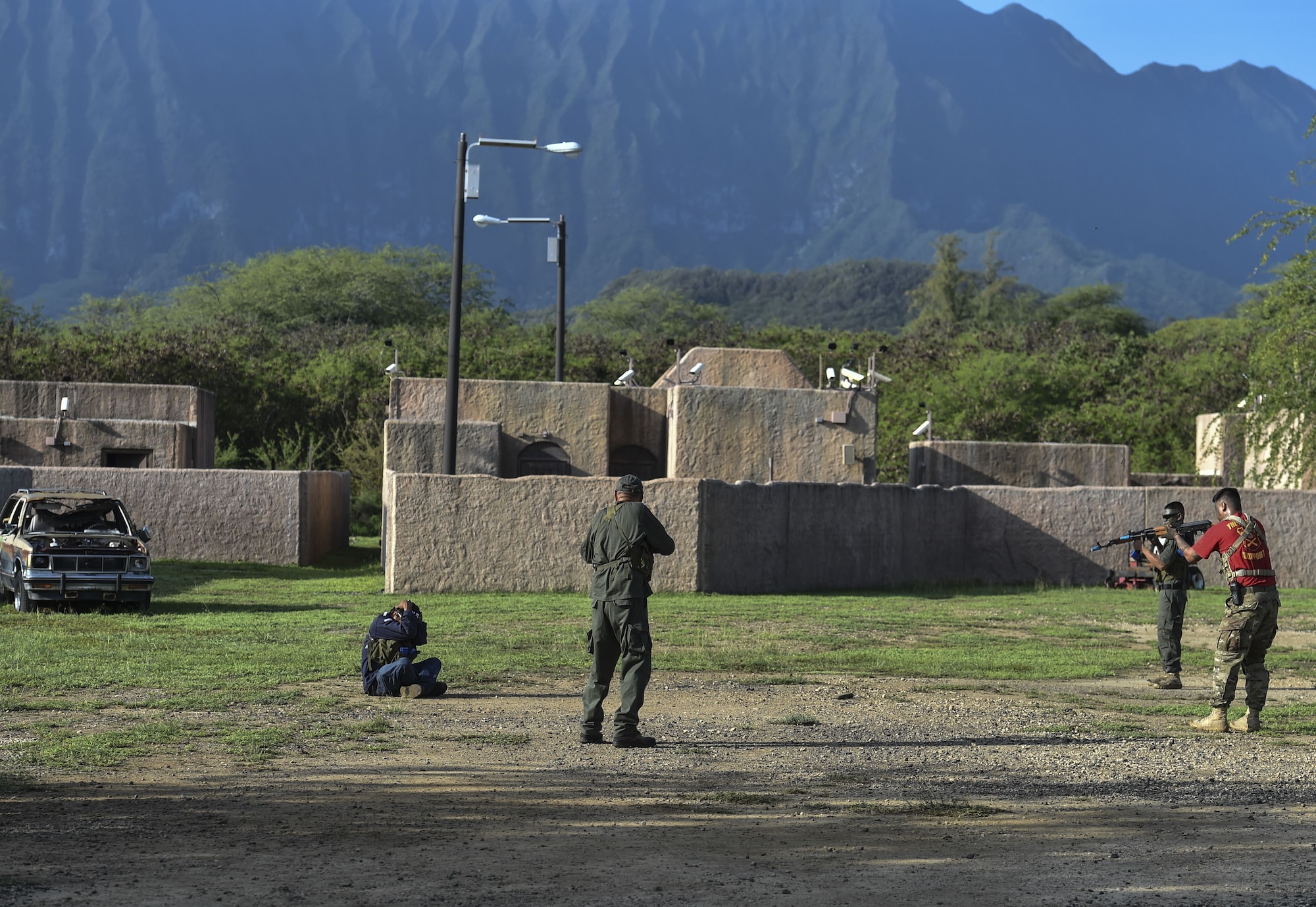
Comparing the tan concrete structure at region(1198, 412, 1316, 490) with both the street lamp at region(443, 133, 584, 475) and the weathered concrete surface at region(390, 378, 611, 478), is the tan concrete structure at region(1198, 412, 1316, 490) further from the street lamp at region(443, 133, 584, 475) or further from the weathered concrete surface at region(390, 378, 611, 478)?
the street lamp at region(443, 133, 584, 475)

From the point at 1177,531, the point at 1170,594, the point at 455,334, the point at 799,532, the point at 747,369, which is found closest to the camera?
the point at 1177,531

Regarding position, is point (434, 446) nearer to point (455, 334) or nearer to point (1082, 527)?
point (455, 334)

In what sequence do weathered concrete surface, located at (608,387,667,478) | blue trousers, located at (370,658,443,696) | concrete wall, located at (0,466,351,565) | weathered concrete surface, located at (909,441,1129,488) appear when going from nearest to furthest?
blue trousers, located at (370,658,443,696) → concrete wall, located at (0,466,351,565) → weathered concrete surface, located at (608,387,667,478) → weathered concrete surface, located at (909,441,1129,488)

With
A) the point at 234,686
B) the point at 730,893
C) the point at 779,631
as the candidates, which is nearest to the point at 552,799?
the point at 730,893

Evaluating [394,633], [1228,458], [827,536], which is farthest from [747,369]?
[394,633]

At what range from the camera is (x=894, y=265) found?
160 m

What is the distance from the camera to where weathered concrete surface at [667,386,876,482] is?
29.1 meters

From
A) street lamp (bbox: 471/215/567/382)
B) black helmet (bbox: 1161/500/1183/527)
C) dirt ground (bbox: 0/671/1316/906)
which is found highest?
street lamp (bbox: 471/215/567/382)

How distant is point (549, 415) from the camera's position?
29.8m

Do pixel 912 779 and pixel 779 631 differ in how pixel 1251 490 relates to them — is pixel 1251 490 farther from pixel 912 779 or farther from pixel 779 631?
pixel 912 779

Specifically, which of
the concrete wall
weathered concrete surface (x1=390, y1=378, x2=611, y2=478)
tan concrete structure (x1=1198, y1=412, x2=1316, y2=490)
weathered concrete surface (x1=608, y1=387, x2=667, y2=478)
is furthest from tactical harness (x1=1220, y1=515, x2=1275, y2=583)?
weathered concrete surface (x1=608, y1=387, x2=667, y2=478)

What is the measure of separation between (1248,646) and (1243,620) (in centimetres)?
21

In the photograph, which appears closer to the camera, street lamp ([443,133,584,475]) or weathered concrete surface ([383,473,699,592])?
weathered concrete surface ([383,473,699,592])

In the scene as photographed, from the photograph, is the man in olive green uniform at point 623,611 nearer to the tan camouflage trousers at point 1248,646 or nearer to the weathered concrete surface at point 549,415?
the tan camouflage trousers at point 1248,646
